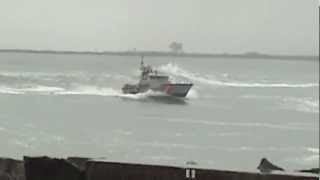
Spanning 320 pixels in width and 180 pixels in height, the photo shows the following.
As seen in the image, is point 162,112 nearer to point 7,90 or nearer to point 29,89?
point 29,89

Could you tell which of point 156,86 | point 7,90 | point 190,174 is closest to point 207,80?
point 156,86

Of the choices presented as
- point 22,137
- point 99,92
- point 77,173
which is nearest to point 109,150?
point 22,137

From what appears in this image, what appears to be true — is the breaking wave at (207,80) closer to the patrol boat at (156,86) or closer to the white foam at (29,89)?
the patrol boat at (156,86)

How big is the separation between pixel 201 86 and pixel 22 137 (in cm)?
340

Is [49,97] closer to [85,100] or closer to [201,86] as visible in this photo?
[85,100]

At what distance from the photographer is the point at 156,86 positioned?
11.3 m

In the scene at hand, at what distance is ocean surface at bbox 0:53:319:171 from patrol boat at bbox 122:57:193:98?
0.44 feet

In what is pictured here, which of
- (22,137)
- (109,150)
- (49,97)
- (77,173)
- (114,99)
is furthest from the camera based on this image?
(114,99)

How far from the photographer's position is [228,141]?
912cm

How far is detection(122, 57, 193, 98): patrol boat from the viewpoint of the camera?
34.7 ft

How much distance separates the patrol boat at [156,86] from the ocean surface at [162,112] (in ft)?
0.44

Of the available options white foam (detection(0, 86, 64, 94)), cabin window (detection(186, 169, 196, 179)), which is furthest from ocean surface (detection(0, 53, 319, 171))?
cabin window (detection(186, 169, 196, 179))

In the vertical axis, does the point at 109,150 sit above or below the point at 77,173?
below

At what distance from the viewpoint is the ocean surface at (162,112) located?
720cm
